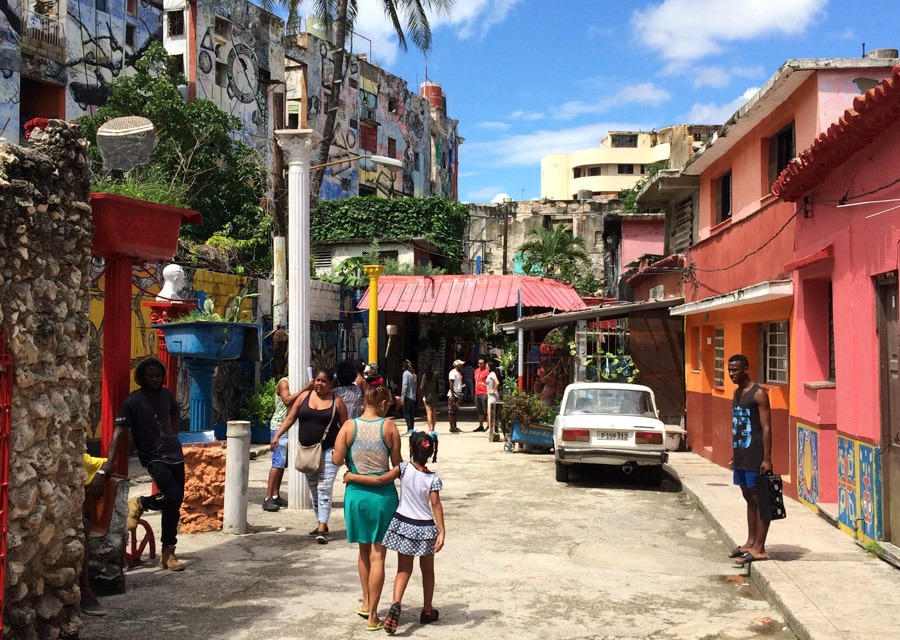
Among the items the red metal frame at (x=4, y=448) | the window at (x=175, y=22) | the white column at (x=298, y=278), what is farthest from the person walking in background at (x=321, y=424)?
the window at (x=175, y=22)

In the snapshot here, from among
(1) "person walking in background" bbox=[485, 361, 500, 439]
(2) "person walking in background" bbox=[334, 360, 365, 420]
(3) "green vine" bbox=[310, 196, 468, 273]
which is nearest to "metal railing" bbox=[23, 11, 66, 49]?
(3) "green vine" bbox=[310, 196, 468, 273]

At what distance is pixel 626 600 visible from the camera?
700 cm

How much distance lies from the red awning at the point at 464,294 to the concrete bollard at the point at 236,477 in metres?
17.1

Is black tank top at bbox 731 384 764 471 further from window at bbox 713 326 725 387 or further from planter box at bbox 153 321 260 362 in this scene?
window at bbox 713 326 725 387

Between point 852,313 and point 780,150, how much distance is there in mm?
4918

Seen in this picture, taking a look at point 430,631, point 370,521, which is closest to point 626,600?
point 430,631

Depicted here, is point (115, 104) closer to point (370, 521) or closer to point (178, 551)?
point (178, 551)

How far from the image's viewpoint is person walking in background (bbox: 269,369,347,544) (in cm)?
909

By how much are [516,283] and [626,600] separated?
66.6 ft

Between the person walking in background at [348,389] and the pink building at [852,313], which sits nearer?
the pink building at [852,313]

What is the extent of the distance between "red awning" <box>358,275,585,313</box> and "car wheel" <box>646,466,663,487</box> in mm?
12468

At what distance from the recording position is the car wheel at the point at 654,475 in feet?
45.8

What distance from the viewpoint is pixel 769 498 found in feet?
25.9

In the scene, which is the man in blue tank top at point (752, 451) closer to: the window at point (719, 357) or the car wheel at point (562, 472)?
A: the car wheel at point (562, 472)
